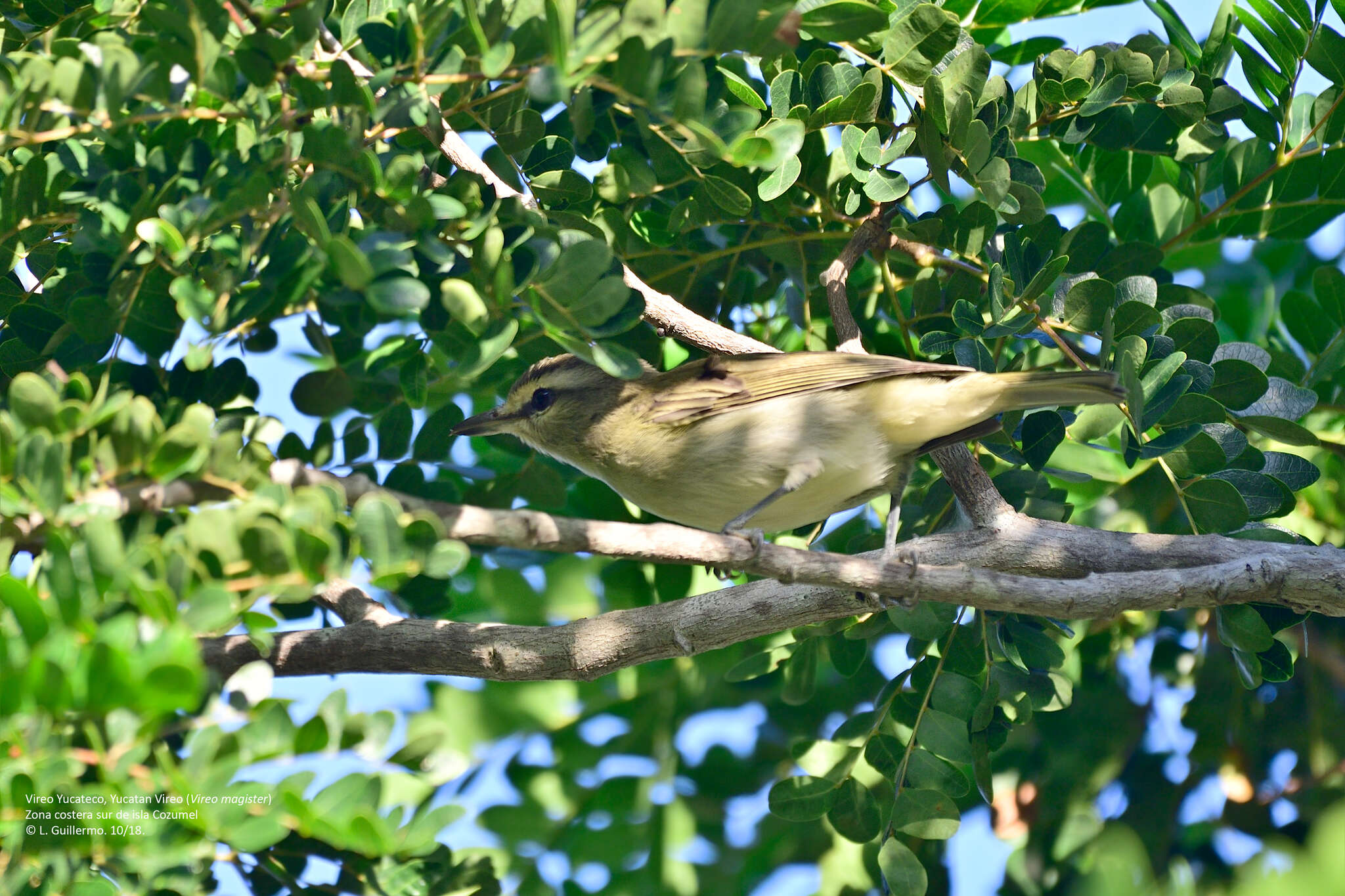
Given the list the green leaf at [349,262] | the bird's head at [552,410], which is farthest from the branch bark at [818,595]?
the bird's head at [552,410]

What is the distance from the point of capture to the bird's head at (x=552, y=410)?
417cm

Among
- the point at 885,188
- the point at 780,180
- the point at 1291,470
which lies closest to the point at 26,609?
the point at 780,180

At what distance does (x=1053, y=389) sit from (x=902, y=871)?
5.10 ft

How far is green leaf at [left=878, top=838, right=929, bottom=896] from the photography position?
3117mm

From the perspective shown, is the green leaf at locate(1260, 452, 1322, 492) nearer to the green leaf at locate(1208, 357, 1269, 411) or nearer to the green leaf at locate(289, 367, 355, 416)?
the green leaf at locate(1208, 357, 1269, 411)

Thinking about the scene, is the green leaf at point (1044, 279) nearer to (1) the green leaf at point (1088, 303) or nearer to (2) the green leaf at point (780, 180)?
(1) the green leaf at point (1088, 303)

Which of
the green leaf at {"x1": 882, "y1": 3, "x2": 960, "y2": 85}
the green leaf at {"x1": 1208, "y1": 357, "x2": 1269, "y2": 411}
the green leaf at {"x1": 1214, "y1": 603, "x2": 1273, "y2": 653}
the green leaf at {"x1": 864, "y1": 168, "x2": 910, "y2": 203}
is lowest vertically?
the green leaf at {"x1": 1214, "y1": 603, "x2": 1273, "y2": 653}

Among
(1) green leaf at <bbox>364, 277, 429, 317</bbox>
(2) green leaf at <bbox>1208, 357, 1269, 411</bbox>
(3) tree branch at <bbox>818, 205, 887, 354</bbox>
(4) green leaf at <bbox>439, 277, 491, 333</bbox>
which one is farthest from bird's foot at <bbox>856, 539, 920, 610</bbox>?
(1) green leaf at <bbox>364, 277, 429, 317</bbox>

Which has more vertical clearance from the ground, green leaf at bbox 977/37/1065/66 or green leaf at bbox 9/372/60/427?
green leaf at bbox 9/372/60/427

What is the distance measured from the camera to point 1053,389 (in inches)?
134

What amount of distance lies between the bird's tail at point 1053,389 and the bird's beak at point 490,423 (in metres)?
1.80

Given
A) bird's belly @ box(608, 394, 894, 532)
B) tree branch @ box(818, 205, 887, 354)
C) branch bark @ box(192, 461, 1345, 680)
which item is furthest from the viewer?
bird's belly @ box(608, 394, 894, 532)

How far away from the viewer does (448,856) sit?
2867 millimetres

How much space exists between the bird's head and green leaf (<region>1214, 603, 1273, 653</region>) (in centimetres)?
229
